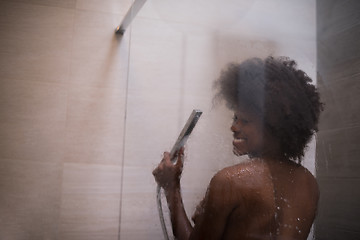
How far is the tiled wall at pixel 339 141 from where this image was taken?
0.79m

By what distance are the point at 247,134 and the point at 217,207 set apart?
156 millimetres

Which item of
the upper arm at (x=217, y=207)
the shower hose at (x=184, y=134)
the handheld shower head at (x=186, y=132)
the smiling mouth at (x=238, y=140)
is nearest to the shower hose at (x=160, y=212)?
the shower hose at (x=184, y=134)

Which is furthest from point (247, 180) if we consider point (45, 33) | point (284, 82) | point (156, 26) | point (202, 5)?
point (45, 33)

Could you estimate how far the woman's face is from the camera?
74cm

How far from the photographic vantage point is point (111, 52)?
1.35 meters

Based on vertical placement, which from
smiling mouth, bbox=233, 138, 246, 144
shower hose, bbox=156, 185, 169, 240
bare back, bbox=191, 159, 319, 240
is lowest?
shower hose, bbox=156, 185, 169, 240

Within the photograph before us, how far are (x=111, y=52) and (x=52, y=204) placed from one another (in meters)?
0.56

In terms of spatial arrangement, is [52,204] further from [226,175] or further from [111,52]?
[226,175]

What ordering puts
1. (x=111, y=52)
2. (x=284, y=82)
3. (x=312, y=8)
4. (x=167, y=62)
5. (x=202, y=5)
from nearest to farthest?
(x=284, y=82) → (x=312, y=8) → (x=202, y=5) → (x=167, y=62) → (x=111, y=52)

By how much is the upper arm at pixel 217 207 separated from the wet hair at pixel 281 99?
0.12 metres

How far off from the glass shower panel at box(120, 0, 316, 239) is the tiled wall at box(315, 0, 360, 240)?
1.5 inches

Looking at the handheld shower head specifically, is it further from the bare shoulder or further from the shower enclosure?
the bare shoulder

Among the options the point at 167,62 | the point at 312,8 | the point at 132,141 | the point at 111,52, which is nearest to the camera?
the point at 312,8

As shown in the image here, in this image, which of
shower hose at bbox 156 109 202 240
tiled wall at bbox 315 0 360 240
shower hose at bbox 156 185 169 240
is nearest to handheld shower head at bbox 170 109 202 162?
shower hose at bbox 156 109 202 240
